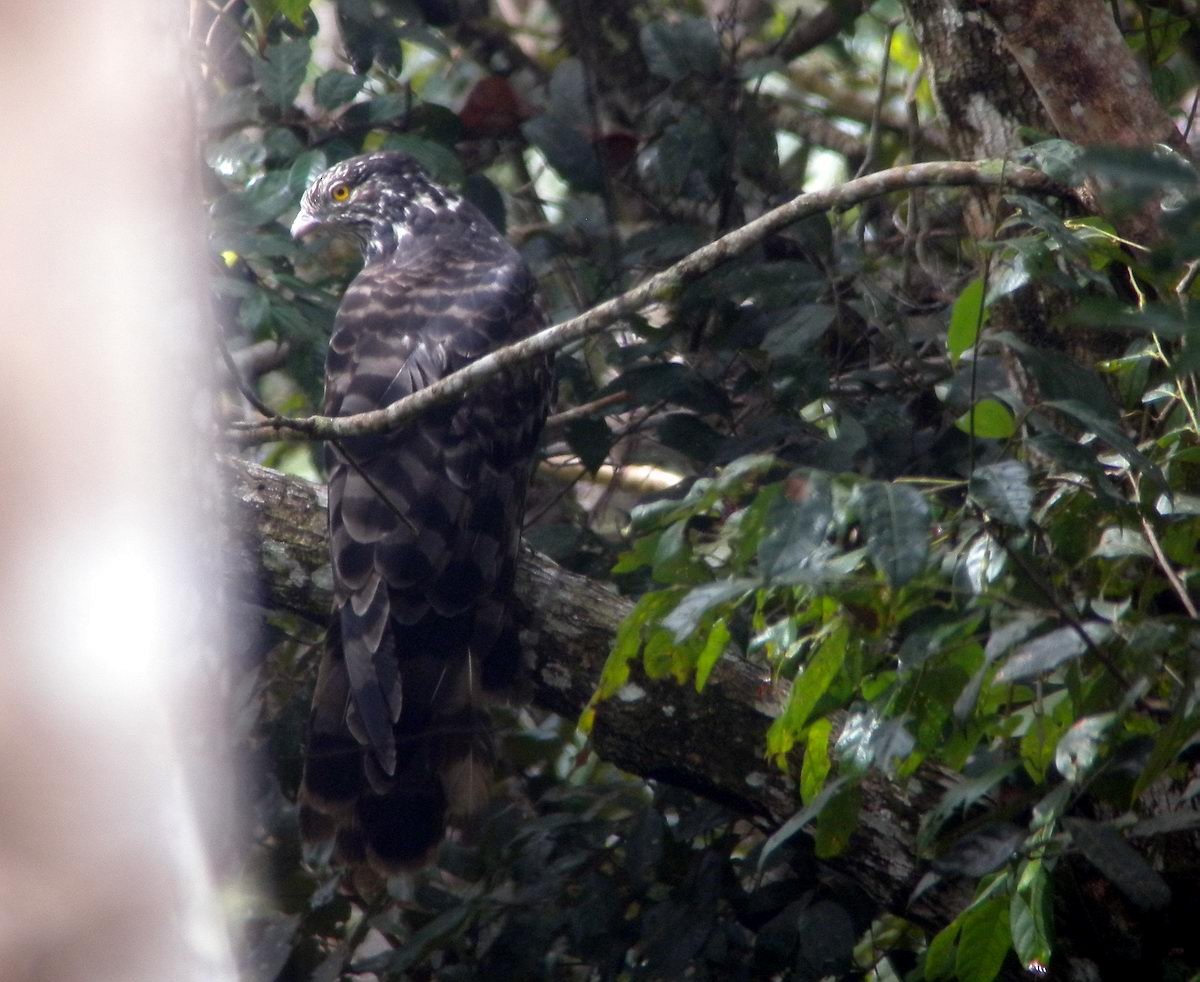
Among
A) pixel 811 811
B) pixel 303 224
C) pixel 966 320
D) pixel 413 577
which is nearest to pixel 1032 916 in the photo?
pixel 811 811

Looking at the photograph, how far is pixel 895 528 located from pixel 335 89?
7.11 feet

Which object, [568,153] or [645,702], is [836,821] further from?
[568,153]

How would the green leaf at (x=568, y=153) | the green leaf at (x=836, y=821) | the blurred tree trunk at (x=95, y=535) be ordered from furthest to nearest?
1. the green leaf at (x=568, y=153)
2. the green leaf at (x=836, y=821)
3. the blurred tree trunk at (x=95, y=535)

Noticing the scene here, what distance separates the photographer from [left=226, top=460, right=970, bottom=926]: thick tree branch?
8.11 feet

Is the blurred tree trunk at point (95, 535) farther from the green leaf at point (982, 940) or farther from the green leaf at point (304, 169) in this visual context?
the green leaf at point (304, 169)

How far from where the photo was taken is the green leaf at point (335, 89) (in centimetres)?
329

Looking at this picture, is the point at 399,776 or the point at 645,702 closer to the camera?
the point at 645,702

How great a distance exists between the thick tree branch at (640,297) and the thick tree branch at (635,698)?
0.48 m

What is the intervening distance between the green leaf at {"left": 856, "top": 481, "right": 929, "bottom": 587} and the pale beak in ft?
9.06

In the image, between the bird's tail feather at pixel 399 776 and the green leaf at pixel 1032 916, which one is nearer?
the green leaf at pixel 1032 916

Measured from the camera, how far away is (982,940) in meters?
1.84

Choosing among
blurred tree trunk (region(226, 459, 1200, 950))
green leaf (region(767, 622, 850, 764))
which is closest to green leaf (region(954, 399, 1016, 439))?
green leaf (region(767, 622, 850, 764))

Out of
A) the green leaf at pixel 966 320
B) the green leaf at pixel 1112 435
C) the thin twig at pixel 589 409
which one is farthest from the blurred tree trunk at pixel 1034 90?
the thin twig at pixel 589 409

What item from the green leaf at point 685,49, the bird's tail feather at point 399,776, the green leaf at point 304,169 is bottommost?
the bird's tail feather at point 399,776
